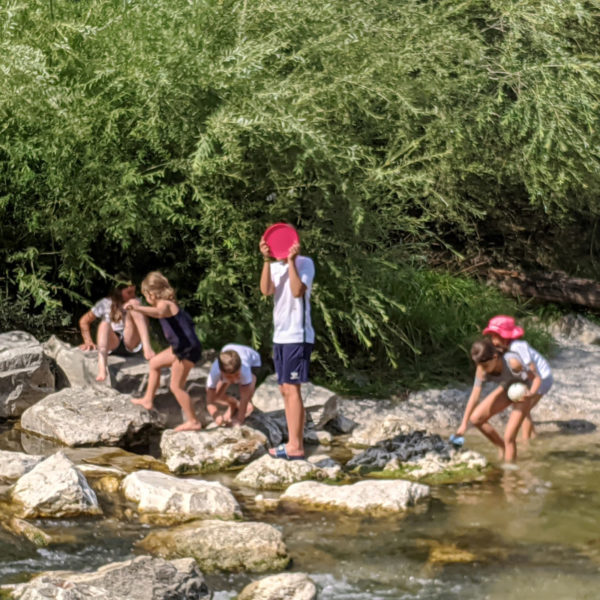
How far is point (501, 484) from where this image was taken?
24.1ft

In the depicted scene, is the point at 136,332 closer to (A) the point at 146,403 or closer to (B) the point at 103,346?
(B) the point at 103,346

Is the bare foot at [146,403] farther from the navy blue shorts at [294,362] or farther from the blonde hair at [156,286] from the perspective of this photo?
the navy blue shorts at [294,362]

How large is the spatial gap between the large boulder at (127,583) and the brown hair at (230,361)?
105 inches

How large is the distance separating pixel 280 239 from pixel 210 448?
5.32 feet

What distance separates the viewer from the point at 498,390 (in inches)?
307

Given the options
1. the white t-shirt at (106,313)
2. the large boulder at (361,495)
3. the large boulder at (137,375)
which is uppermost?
the white t-shirt at (106,313)

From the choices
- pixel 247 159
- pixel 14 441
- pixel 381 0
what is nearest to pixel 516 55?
pixel 381 0

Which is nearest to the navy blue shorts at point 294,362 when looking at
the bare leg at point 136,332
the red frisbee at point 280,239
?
the red frisbee at point 280,239

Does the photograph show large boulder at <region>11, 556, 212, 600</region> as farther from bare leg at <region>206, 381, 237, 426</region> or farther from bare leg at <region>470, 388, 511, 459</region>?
bare leg at <region>470, 388, 511, 459</region>

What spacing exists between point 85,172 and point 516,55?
15.9 feet

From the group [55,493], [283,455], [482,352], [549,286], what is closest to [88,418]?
[283,455]

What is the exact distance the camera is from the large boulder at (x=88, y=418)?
26.0 ft

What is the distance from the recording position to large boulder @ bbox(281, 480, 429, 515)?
6668 millimetres

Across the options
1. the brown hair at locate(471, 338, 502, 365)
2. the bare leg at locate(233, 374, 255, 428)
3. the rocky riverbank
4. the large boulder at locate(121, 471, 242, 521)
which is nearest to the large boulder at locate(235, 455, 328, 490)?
the rocky riverbank
